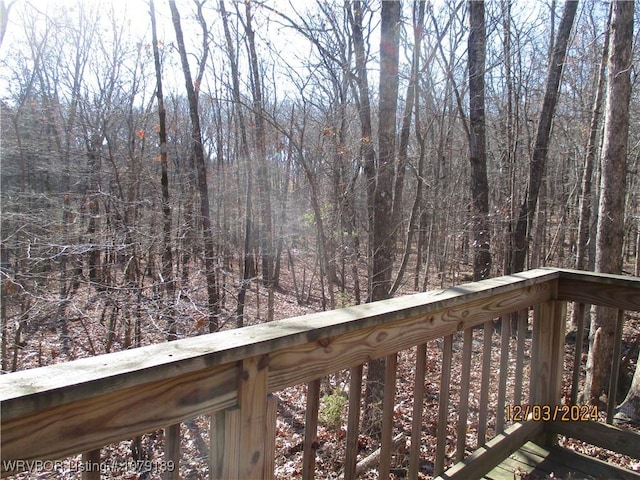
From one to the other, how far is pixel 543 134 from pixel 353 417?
32.1ft

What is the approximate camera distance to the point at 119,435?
0.94 m

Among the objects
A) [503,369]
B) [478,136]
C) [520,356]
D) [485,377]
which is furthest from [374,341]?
[478,136]

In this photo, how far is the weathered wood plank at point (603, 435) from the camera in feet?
7.87

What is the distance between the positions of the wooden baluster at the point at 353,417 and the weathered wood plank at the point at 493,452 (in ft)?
1.97

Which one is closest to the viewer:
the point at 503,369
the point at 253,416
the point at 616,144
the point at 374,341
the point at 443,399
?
the point at 253,416

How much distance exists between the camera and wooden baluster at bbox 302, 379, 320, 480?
1.38 metres

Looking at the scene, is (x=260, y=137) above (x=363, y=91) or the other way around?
the other way around

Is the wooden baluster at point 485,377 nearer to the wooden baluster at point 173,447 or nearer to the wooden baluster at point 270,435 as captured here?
Answer: the wooden baluster at point 270,435

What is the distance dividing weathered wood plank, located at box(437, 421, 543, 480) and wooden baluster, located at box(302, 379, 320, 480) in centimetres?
77

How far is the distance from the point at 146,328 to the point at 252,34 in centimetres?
666

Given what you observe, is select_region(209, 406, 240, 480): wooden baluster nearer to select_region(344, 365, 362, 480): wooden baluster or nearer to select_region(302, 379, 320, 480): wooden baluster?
select_region(302, 379, 320, 480): wooden baluster

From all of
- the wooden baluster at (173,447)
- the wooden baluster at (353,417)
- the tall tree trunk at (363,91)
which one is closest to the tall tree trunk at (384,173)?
the tall tree trunk at (363,91)

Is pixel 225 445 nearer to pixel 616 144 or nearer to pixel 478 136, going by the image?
pixel 616 144

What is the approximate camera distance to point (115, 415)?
93 centimetres
